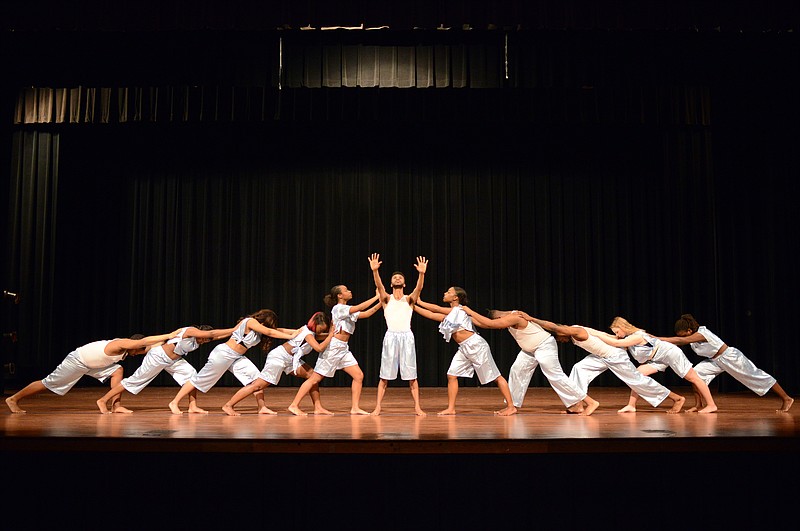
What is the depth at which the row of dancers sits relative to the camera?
728cm

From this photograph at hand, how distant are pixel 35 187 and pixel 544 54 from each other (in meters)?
7.81

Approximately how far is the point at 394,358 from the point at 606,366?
7.01ft

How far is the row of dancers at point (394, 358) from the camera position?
7.28 meters

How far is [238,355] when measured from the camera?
7461 mm

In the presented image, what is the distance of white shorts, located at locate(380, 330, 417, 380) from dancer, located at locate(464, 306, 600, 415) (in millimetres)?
725

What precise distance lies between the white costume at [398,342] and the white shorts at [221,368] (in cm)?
135

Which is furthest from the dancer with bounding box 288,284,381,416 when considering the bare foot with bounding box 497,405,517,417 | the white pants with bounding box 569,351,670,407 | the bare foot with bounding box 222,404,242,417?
the white pants with bounding box 569,351,670,407

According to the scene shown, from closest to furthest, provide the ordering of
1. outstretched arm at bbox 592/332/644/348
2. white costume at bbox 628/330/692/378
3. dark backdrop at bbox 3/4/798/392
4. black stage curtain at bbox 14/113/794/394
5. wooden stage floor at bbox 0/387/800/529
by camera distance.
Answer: wooden stage floor at bbox 0/387/800/529
outstretched arm at bbox 592/332/644/348
white costume at bbox 628/330/692/378
dark backdrop at bbox 3/4/798/392
black stage curtain at bbox 14/113/794/394

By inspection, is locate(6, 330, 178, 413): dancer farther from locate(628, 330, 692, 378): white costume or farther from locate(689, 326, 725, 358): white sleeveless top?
locate(689, 326, 725, 358): white sleeveless top

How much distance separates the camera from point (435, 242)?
12164 millimetres

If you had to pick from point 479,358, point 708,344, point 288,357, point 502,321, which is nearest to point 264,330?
point 288,357

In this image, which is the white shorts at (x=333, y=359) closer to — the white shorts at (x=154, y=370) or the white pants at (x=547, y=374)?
the white shorts at (x=154, y=370)

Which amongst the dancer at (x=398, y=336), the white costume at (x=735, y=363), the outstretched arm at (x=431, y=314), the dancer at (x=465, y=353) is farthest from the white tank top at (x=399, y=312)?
the white costume at (x=735, y=363)

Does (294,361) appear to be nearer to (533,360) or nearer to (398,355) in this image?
(398,355)
